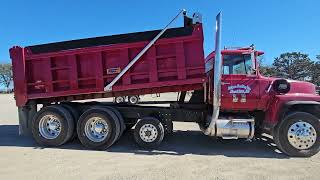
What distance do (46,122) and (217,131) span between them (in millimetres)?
4424

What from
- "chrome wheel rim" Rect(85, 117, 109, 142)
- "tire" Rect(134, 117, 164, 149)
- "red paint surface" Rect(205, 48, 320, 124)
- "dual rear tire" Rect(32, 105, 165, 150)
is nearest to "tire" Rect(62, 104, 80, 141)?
"dual rear tire" Rect(32, 105, 165, 150)

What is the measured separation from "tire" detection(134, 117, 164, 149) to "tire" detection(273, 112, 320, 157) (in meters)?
2.80

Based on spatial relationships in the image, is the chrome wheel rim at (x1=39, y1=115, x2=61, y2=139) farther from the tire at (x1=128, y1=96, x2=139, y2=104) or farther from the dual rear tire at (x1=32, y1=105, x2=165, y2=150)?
the tire at (x1=128, y1=96, x2=139, y2=104)

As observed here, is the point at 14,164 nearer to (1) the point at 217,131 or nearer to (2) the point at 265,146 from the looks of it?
(1) the point at 217,131

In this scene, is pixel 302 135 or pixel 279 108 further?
pixel 279 108

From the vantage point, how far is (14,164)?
7375 mm

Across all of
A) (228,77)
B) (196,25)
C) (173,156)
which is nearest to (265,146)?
(228,77)

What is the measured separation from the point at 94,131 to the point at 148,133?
55.0 inches

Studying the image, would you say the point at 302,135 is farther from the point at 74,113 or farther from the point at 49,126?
the point at 49,126

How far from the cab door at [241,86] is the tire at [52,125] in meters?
3.96

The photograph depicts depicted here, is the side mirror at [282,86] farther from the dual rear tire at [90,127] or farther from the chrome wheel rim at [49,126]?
the chrome wheel rim at [49,126]

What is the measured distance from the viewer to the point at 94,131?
30.3ft

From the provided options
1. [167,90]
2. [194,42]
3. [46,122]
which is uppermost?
[194,42]

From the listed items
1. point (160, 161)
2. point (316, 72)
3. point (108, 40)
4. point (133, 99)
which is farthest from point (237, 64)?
point (316, 72)
